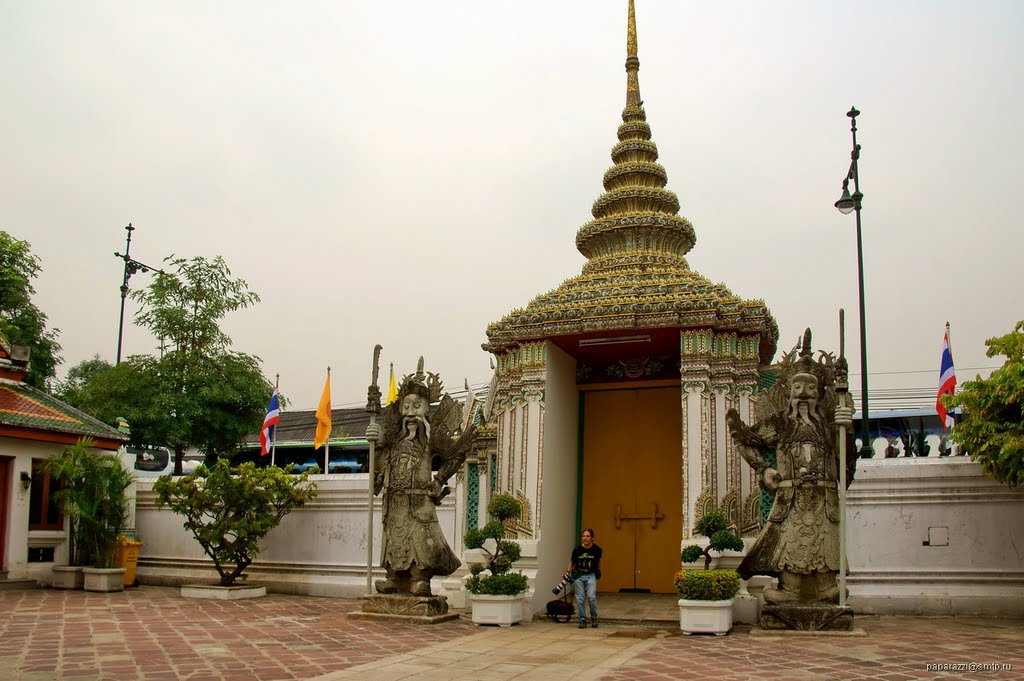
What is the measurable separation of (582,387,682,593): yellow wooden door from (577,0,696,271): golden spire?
2.19m

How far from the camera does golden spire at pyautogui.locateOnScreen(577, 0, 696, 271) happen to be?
14.8m

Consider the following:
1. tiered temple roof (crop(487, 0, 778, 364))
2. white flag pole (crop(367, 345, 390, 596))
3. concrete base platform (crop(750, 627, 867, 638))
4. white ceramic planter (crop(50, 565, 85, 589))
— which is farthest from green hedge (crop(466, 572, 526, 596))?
white ceramic planter (crop(50, 565, 85, 589))

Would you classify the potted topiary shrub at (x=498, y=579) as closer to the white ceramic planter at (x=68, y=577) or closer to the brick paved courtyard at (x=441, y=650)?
the brick paved courtyard at (x=441, y=650)

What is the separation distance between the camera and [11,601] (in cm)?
1326

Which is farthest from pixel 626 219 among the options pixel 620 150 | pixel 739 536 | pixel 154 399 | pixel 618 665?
pixel 154 399

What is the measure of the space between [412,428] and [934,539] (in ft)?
23.1

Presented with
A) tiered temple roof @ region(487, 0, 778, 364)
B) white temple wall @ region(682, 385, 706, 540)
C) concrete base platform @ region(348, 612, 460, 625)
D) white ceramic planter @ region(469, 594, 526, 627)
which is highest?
tiered temple roof @ region(487, 0, 778, 364)

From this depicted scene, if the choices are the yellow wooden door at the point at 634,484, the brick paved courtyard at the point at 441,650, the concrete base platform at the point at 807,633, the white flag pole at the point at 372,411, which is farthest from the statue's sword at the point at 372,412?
the concrete base platform at the point at 807,633

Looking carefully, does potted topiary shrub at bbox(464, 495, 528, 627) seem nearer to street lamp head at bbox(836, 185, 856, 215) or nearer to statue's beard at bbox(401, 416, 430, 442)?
statue's beard at bbox(401, 416, 430, 442)

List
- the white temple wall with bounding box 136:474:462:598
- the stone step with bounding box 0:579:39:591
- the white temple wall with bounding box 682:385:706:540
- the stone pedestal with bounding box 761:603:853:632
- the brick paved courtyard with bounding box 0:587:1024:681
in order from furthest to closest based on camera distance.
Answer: the stone step with bounding box 0:579:39:591, the white temple wall with bounding box 136:474:462:598, the white temple wall with bounding box 682:385:706:540, the stone pedestal with bounding box 761:603:853:632, the brick paved courtyard with bounding box 0:587:1024:681

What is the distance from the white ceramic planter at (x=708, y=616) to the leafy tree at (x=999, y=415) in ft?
12.7

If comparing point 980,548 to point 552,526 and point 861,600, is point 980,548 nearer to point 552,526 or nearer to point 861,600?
point 861,600

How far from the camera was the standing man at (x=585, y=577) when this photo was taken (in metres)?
11.2

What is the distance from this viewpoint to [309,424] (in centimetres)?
3428
